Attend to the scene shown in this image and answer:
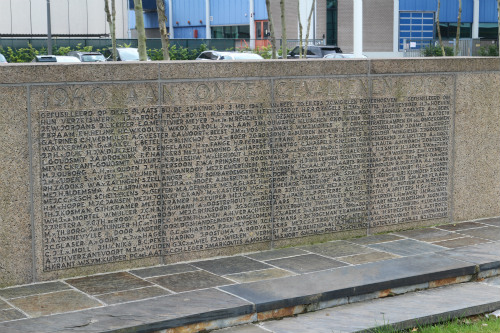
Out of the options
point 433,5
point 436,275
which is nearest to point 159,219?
point 436,275

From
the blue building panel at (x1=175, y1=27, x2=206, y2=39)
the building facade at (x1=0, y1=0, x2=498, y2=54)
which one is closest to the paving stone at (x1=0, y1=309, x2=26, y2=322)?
the building facade at (x1=0, y1=0, x2=498, y2=54)

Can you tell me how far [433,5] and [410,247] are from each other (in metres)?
51.5

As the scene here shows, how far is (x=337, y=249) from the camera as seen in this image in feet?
27.5

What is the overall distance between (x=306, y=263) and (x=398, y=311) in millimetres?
1405

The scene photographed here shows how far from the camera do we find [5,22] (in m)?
52.8

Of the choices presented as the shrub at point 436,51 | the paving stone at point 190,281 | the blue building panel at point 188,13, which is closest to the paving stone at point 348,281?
the paving stone at point 190,281

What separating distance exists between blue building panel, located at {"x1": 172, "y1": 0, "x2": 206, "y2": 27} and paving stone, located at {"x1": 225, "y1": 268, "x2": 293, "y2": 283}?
58552 millimetres

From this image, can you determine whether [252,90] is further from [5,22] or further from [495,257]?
[5,22]

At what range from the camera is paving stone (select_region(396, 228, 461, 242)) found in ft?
29.2

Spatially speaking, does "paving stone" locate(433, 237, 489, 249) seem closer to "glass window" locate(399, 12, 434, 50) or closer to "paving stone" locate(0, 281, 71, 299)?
"paving stone" locate(0, 281, 71, 299)

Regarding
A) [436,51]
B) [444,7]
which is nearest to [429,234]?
[436,51]

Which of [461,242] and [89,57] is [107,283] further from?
[89,57]

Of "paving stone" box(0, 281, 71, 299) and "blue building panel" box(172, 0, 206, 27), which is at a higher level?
"blue building panel" box(172, 0, 206, 27)

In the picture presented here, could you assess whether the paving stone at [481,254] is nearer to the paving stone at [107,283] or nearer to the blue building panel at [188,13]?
the paving stone at [107,283]
